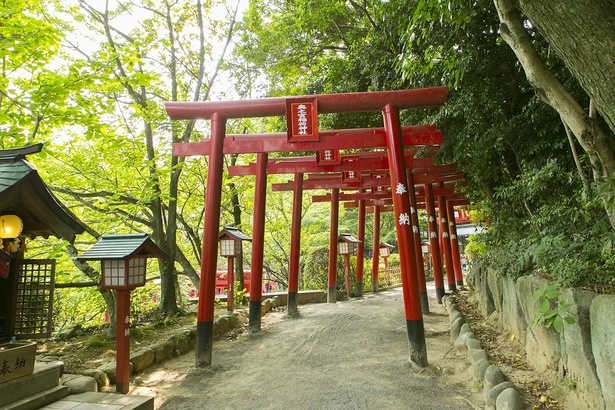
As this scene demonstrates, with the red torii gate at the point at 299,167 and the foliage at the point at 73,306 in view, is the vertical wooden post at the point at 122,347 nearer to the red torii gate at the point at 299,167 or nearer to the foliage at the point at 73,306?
the red torii gate at the point at 299,167

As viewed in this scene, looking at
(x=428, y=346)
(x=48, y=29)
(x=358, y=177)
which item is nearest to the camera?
(x=48, y=29)

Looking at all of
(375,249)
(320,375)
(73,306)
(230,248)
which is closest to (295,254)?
(230,248)

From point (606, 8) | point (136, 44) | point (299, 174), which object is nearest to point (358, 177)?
point (299, 174)

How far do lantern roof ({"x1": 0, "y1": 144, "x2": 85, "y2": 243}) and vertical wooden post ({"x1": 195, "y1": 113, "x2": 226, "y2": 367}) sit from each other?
91.6 inches

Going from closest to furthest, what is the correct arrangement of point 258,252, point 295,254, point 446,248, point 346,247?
point 258,252, point 295,254, point 446,248, point 346,247

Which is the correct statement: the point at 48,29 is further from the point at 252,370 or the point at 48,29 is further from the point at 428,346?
the point at 428,346

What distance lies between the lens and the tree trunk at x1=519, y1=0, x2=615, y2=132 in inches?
119

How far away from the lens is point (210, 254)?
6.98 metres

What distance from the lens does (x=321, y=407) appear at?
4.71 meters

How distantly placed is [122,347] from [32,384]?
105 centimetres

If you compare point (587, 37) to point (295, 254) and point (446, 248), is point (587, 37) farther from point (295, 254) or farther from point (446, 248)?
point (446, 248)

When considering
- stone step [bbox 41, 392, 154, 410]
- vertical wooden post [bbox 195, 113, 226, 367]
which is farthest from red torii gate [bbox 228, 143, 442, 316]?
stone step [bbox 41, 392, 154, 410]

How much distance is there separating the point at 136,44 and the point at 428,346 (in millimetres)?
8044

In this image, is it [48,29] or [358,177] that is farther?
[358,177]
